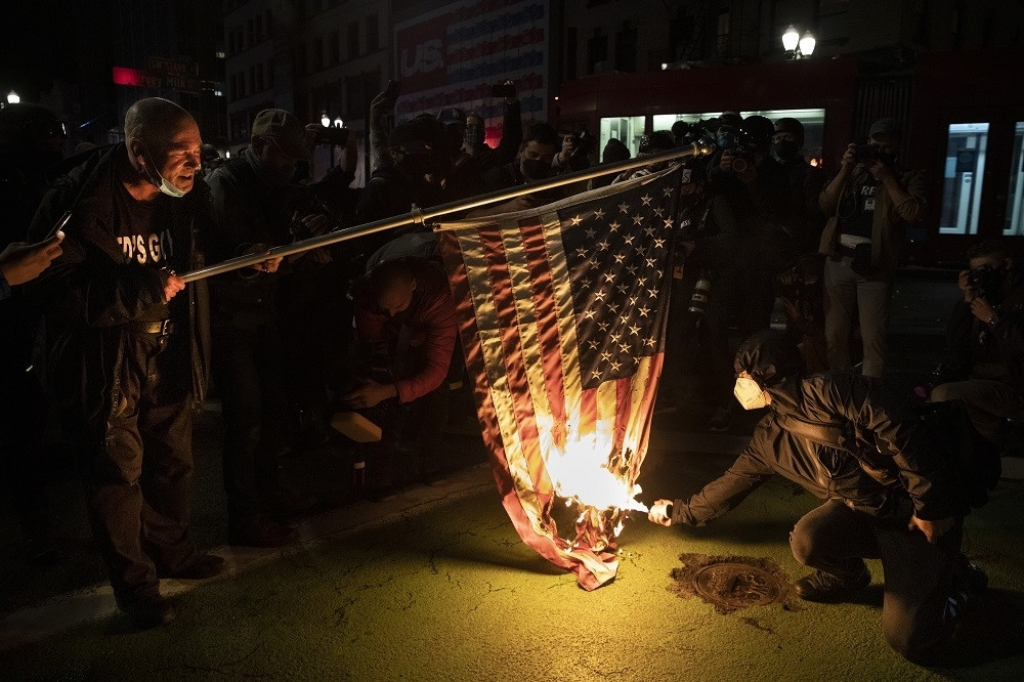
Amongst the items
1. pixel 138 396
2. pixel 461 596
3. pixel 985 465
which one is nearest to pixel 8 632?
pixel 138 396

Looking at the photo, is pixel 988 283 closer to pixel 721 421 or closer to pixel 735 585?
pixel 721 421

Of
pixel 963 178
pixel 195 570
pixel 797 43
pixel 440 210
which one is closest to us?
pixel 440 210

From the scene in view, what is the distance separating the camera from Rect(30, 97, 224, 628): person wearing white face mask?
3.35 meters

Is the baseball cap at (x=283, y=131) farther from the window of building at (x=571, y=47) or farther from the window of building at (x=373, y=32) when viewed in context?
the window of building at (x=373, y=32)

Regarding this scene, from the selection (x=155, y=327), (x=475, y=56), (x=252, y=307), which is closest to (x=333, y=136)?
(x=252, y=307)

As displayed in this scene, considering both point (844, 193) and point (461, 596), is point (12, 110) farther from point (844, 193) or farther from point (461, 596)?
point (844, 193)

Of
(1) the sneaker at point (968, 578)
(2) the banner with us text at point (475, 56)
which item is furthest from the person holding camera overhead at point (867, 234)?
(2) the banner with us text at point (475, 56)

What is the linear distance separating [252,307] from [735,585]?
9.35 ft

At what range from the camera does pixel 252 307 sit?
13.9 feet

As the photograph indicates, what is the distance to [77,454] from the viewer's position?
11.4ft

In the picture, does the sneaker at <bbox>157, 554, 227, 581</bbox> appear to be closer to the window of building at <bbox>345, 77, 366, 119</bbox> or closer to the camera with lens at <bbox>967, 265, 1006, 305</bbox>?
the camera with lens at <bbox>967, 265, 1006, 305</bbox>

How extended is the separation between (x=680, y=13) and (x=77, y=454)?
2876 cm

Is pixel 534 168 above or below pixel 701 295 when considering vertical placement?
above

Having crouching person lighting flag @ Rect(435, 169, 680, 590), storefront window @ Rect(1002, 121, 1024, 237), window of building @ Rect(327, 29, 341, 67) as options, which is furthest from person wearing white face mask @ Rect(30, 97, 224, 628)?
window of building @ Rect(327, 29, 341, 67)
